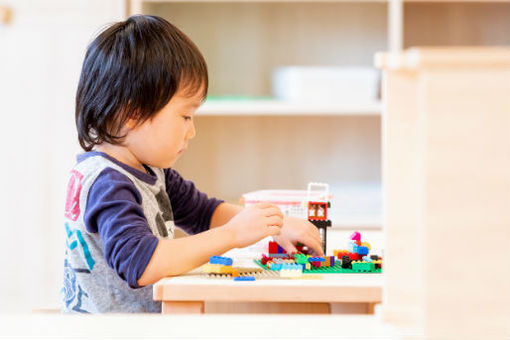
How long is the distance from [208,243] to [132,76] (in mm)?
338

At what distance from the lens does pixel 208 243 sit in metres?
1.03

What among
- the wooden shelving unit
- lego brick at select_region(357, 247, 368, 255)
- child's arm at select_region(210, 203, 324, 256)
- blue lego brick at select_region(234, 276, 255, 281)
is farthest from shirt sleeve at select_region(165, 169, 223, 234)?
the wooden shelving unit

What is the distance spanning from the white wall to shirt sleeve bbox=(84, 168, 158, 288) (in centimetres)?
128

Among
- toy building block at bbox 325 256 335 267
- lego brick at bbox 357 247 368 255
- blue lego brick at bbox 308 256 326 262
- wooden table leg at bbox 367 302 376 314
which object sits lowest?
wooden table leg at bbox 367 302 376 314

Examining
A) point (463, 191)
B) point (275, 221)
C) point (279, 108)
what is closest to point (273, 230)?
point (275, 221)

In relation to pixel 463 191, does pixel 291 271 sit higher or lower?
lower

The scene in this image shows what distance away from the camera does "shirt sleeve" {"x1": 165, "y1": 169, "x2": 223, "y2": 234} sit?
144cm

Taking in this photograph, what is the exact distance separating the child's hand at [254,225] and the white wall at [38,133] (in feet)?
4.38

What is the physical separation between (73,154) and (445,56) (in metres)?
1.95

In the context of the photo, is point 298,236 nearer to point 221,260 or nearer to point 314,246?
point 314,246

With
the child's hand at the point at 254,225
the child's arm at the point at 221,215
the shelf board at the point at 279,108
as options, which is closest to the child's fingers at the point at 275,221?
the child's hand at the point at 254,225

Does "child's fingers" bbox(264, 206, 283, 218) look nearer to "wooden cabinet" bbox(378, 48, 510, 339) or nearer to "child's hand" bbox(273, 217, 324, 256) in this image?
"child's hand" bbox(273, 217, 324, 256)

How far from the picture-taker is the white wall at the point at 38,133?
229 centimetres

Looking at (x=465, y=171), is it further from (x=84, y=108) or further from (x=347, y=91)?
(x=347, y=91)
